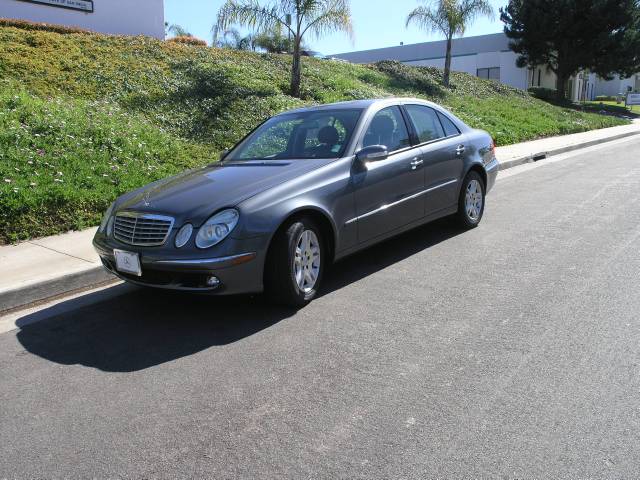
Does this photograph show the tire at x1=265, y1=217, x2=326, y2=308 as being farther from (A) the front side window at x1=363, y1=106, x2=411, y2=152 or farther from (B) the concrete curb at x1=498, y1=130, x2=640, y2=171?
(B) the concrete curb at x1=498, y1=130, x2=640, y2=171

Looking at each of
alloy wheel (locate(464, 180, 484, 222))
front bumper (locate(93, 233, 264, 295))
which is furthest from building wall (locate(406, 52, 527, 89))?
front bumper (locate(93, 233, 264, 295))

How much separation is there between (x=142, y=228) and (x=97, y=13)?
702 inches

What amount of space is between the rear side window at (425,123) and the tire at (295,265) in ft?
6.38

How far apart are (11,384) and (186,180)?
219 centimetres

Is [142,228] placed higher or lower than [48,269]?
higher

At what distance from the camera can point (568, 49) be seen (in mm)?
34938

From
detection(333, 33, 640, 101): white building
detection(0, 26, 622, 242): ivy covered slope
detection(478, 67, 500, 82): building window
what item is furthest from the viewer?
detection(478, 67, 500, 82): building window

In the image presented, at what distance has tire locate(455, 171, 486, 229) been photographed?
262 inches

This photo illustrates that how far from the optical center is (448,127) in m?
6.63

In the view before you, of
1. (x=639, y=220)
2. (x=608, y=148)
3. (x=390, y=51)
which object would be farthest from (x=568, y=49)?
(x=639, y=220)

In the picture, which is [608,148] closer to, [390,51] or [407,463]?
[407,463]

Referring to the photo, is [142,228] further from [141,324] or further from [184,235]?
[141,324]

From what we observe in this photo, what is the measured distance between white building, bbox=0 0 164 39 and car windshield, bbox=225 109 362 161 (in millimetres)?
14949

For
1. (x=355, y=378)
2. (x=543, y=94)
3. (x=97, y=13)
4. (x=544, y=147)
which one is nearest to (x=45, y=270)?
(x=355, y=378)
